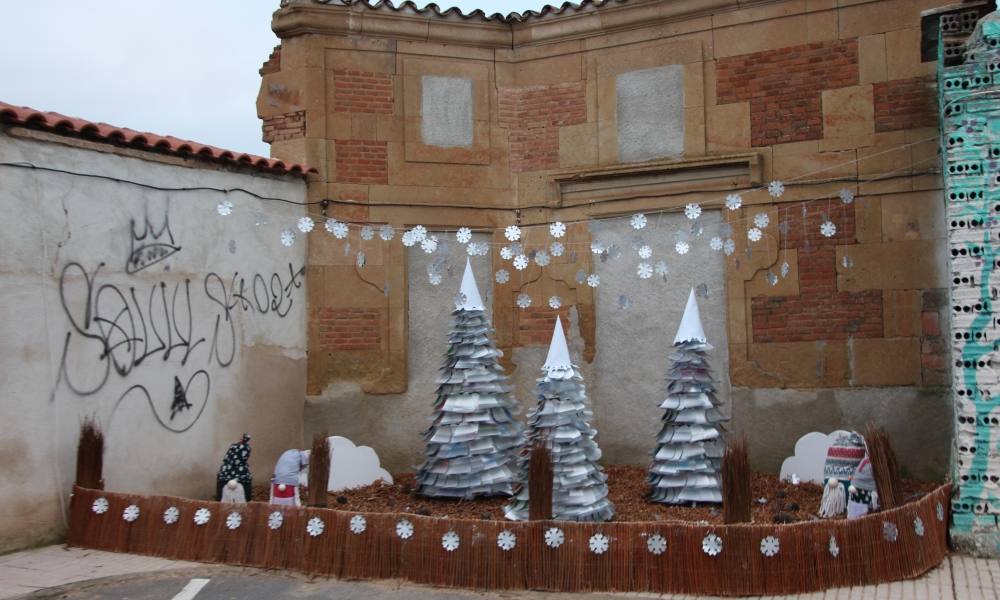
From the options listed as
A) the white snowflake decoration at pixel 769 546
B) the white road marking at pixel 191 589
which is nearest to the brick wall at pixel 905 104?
the white snowflake decoration at pixel 769 546

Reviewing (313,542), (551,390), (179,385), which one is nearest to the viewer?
(313,542)

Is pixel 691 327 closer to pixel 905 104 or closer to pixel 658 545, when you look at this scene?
pixel 905 104

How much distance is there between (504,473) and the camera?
A: 9.74 m

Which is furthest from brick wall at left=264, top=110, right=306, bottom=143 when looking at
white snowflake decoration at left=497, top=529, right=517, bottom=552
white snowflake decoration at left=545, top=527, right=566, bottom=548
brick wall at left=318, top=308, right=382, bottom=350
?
white snowflake decoration at left=545, top=527, right=566, bottom=548

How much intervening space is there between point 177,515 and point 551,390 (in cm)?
363

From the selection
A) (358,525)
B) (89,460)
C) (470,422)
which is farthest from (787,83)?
(89,460)

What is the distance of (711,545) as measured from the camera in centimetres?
636

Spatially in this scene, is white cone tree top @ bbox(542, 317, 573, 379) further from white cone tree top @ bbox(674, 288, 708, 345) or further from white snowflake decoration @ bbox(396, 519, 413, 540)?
white snowflake decoration @ bbox(396, 519, 413, 540)

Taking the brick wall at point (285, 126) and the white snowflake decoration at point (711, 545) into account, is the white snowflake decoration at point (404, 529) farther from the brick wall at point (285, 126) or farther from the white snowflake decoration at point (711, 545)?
the brick wall at point (285, 126)

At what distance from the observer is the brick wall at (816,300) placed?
9828mm

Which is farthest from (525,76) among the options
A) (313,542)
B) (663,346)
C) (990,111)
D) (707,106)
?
(313,542)

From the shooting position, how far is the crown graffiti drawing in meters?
8.85

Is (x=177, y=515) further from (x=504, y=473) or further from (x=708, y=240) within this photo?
(x=708, y=240)

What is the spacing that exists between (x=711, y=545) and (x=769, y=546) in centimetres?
42
